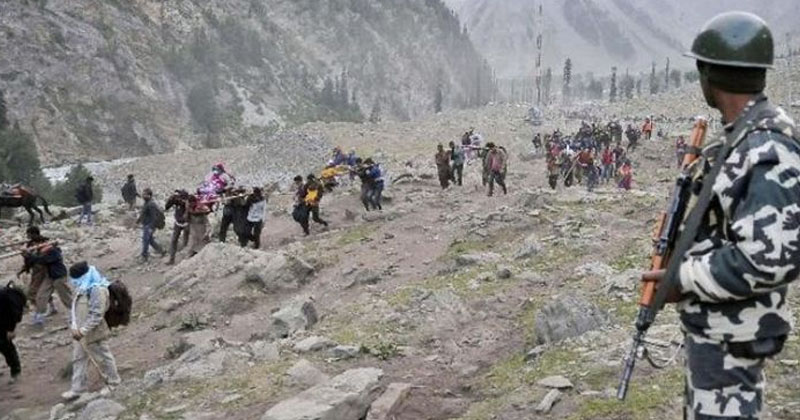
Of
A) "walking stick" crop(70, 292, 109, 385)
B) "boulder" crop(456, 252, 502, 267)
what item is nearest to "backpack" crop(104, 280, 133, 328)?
"walking stick" crop(70, 292, 109, 385)

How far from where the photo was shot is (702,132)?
2.86 metres

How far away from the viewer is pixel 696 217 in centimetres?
242

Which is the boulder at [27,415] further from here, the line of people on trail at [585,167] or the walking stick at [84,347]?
the line of people on trail at [585,167]

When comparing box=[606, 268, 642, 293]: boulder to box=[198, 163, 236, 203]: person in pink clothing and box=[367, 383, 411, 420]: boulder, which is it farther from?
box=[198, 163, 236, 203]: person in pink clothing

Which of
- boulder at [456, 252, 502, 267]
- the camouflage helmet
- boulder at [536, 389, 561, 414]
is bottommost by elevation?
boulder at [456, 252, 502, 267]

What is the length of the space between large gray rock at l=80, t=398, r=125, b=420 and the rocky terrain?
2 cm

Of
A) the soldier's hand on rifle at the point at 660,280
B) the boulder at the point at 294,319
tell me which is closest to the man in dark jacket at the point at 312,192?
the boulder at the point at 294,319

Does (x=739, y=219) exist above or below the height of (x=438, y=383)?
above

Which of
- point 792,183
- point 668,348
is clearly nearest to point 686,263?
point 792,183

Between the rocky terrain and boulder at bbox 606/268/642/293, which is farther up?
boulder at bbox 606/268/642/293

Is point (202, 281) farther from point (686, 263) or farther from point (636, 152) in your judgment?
Answer: point (636, 152)

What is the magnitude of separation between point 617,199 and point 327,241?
20.3ft

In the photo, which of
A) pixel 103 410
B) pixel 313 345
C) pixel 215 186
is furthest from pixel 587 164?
pixel 103 410

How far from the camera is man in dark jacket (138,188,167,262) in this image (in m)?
15.9
